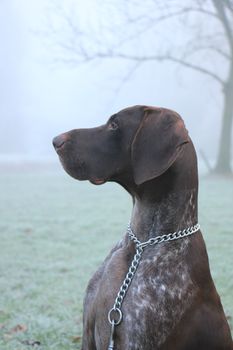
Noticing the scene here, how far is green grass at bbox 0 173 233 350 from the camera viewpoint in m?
4.82

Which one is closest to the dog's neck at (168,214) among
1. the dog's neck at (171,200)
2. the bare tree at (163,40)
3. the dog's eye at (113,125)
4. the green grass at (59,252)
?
the dog's neck at (171,200)

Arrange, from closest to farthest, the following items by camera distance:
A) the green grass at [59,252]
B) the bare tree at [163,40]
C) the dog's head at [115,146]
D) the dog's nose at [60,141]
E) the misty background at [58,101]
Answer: the dog's head at [115,146]
the dog's nose at [60,141]
the green grass at [59,252]
the bare tree at [163,40]
the misty background at [58,101]

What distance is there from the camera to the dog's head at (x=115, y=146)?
267cm

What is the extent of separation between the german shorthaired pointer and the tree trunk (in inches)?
748

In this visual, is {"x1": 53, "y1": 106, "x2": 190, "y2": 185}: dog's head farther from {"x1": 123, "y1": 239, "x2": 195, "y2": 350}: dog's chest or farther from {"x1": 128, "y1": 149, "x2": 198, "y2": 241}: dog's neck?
{"x1": 123, "y1": 239, "x2": 195, "y2": 350}: dog's chest

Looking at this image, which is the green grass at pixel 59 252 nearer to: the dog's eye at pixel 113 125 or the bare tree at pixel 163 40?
the dog's eye at pixel 113 125

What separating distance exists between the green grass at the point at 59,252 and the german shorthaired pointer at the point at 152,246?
1.82 meters

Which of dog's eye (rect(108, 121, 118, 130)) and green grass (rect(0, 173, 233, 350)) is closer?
dog's eye (rect(108, 121, 118, 130))

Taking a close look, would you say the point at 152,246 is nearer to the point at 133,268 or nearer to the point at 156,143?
the point at 133,268

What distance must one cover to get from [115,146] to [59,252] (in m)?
4.92

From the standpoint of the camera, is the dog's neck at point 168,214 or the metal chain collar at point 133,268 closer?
the metal chain collar at point 133,268

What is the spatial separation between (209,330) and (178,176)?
743mm

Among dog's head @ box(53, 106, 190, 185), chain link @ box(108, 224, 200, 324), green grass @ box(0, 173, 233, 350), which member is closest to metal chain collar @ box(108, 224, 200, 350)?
chain link @ box(108, 224, 200, 324)

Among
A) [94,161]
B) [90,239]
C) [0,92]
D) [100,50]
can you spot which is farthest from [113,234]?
[0,92]
